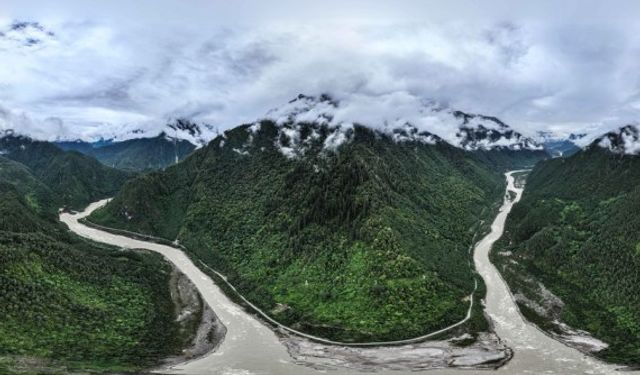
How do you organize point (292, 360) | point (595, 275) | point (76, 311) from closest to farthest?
point (292, 360)
point (76, 311)
point (595, 275)

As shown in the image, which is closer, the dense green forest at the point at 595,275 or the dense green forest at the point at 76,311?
the dense green forest at the point at 76,311

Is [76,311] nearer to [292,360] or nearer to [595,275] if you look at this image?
[292,360]

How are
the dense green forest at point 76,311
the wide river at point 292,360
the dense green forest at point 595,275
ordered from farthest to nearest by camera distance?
the dense green forest at point 595,275 < the dense green forest at point 76,311 < the wide river at point 292,360

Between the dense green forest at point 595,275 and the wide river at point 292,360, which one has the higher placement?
the dense green forest at point 595,275

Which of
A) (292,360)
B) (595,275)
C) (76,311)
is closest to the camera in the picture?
(292,360)

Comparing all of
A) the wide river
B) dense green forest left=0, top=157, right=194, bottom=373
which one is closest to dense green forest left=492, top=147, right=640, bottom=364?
the wide river

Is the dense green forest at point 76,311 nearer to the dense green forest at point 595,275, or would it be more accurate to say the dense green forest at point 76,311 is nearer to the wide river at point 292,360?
the wide river at point 292,360

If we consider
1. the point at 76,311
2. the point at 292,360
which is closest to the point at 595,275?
the point at 292,360

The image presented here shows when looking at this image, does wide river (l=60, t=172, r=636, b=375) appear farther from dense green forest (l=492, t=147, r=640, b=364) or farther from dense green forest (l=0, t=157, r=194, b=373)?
dense green forest (l=0, t=157, r=194, b=373)

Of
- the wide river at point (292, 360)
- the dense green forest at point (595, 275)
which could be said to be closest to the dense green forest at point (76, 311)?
the wide river at point (292, 360)
